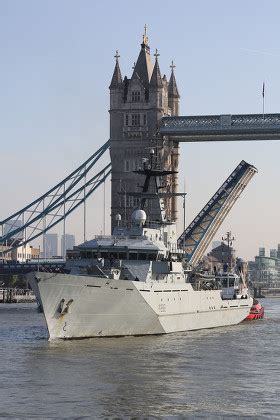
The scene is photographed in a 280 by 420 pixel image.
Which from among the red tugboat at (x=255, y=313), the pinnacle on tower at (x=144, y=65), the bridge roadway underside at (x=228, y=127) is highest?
the pinnacle on tower at (x=144, y=65)

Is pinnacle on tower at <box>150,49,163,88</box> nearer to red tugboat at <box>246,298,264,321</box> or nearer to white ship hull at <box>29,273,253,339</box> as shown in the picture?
red tugboat at <box>246,298,264,321</box>

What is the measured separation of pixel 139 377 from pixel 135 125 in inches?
2721

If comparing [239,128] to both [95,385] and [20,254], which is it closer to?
[95,385]

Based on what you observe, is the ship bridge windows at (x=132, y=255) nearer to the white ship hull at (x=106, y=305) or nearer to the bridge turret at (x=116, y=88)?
the white ship hull at (x=106, y=305)

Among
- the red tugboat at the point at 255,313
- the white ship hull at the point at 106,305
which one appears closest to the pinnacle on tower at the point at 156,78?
the red tugboat at the point at 255,313

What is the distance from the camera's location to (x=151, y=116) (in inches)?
3979

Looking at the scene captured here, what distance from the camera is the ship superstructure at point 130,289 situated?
43.8m

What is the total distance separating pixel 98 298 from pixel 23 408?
17220 millimetres

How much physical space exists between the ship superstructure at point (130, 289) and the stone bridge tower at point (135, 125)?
38930 mm

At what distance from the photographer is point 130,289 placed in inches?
1793

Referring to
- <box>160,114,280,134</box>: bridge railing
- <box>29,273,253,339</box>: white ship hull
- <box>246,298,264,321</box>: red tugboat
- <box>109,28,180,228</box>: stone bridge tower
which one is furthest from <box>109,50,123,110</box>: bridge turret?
<box>29,273,253,339</box>: white ship hull

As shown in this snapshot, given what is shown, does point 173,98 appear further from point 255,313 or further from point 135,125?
point 255,313

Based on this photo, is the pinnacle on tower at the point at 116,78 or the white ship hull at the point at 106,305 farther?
the pinnacle on tower at the point at 116,78

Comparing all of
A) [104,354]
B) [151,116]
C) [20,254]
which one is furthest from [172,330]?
[20,254]
